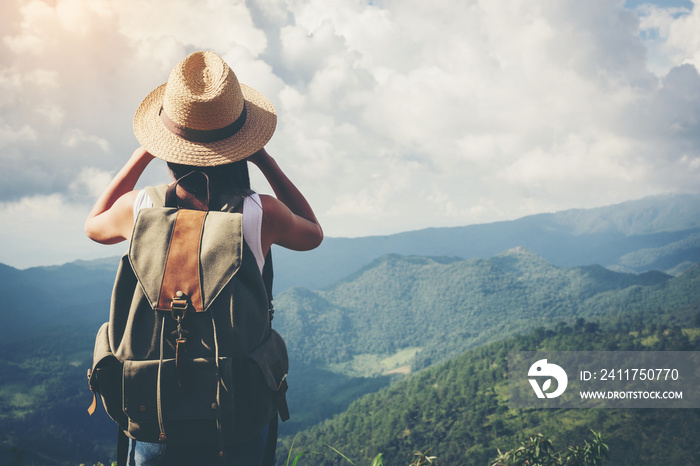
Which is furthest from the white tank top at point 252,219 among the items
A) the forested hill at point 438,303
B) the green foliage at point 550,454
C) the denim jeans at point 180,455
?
the forested hill at point 438,303

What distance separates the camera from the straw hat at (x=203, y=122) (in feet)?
6.05

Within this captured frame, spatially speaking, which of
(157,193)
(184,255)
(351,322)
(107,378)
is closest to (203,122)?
(157,193)

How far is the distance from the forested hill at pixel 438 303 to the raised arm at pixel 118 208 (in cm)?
11544

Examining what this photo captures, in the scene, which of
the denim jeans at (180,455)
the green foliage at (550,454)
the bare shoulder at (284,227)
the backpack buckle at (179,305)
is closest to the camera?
the backpack buckle at (179,305)

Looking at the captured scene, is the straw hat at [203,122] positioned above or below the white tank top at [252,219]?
above

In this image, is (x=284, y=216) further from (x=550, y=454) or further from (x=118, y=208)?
(x=550, y=454)

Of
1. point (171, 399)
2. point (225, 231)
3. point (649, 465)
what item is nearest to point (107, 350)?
point (171, 399)

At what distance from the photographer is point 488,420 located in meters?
54.9

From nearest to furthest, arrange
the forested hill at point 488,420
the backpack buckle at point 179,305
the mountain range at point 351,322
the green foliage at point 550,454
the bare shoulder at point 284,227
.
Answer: the backpack buckle at point 179,305 → the bare shoulder at point 284,227 → the green foliage at point 550,454 → the forested hill at point 488,420 → the mountain range at point 351,322

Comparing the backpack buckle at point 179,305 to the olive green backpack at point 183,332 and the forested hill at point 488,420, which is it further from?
the forested hill at point 488,420

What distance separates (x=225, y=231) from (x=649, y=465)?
166 ft

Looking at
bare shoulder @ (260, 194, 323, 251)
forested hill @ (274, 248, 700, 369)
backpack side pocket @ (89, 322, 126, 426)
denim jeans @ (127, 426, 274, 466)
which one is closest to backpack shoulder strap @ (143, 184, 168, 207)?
bare shoulder @ (260, 194, 323, 251)

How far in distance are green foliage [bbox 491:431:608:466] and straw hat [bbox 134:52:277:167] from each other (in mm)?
3362

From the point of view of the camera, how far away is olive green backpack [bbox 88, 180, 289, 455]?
1.57 metres
